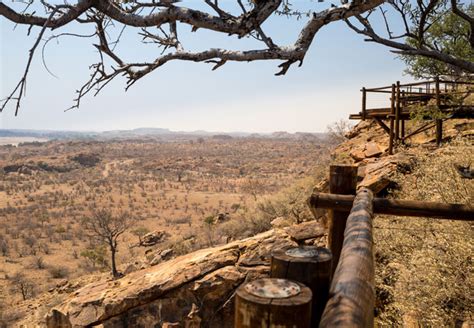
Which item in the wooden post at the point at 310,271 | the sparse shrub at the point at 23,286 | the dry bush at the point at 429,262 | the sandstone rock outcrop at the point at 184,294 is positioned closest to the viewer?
the wooden post at the point at 310,271

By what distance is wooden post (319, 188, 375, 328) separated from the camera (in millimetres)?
1197

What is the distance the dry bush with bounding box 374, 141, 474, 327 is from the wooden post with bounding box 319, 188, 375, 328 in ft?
10.5

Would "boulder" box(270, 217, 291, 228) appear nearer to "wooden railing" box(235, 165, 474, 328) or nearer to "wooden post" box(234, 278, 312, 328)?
"wooden railing" box(235, 165, 474, 328)

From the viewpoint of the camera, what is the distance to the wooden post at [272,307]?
1114 millimetres

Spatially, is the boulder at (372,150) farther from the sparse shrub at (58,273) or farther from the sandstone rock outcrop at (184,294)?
the sparse shrub at (58,273)

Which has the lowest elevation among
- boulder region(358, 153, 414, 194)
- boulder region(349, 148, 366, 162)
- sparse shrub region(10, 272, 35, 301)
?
sparse shrub region(10, 272, 35, 301)

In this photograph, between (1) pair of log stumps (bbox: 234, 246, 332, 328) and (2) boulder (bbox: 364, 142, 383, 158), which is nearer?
(1) pair of log stumps (bbox: 234, 246, 332, 328)

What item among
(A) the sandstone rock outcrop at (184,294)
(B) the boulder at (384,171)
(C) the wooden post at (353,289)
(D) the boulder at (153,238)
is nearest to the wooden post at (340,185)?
(C) the wooden post at (353,289)

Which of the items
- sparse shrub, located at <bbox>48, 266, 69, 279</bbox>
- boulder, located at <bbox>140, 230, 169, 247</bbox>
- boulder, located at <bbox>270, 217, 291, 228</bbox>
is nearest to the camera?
boulder, located at <bbox>270, 217, 291, 228</bbox>

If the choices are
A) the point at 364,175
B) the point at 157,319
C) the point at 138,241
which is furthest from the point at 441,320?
the point at 138,241

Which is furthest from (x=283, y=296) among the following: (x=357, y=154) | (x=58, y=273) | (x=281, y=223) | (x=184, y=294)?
(x=58, y=273)

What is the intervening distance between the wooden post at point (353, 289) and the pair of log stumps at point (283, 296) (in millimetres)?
70

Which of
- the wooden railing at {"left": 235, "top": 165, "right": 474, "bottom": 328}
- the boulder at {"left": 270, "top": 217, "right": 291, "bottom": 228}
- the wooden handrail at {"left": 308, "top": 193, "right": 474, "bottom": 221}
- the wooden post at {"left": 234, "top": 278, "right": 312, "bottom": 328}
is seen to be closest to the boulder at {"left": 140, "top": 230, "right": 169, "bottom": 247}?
the boulder at {"left": 270, "top": 217, "right": 291, "bottom": 228}

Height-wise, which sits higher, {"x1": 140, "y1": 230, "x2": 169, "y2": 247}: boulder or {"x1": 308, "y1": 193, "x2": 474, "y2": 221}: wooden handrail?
{"x1": 308, "y1": 193, "x2": 474, "y2": 221}: wooden handrail
